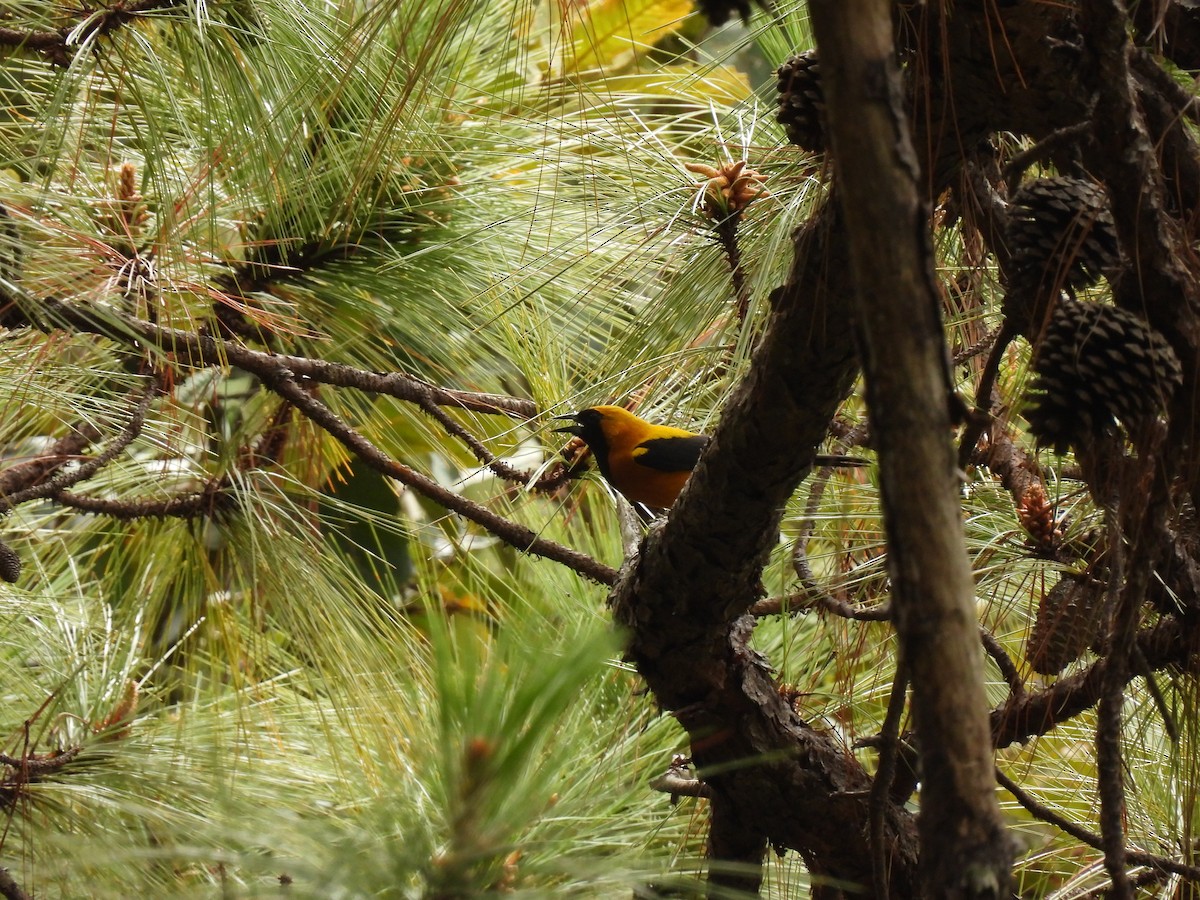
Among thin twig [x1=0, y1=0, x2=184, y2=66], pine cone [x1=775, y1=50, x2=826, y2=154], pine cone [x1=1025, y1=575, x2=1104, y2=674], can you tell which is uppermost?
thin twig [x1=0, y1=0, x2=184, y2=66]

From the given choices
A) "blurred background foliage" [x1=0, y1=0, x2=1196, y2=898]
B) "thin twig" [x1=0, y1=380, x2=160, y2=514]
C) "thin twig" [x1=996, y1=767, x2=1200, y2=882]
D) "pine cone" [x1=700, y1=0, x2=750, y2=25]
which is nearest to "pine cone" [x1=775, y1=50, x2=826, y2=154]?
"blurred background foliage" [x1=0, y1=0, x2=1196, y2=898]

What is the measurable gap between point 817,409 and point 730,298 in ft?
1.10

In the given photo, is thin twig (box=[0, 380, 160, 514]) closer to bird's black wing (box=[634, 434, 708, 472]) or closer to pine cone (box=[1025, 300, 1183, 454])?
bird's black wing (box=[634, 434, 708, 472])

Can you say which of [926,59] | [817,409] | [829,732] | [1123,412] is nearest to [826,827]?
[829,732]

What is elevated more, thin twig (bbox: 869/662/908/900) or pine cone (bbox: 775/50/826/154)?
pine cone (bbox: 775/50/826/154)

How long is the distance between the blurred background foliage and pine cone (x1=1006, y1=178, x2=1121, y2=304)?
0.20m

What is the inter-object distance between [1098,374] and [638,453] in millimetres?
1292

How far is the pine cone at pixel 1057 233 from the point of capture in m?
0.63

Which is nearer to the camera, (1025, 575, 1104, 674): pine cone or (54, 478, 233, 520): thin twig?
(1025, 575, 1104, 674): pine cone

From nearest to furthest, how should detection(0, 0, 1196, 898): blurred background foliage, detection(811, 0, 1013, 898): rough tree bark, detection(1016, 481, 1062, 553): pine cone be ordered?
detection(811, 0, 1013, 898): rough tree bark → detection(0, 0, 1196, 898): blurred background foliage → detection(1016, 481, 1062, 553): pine cone

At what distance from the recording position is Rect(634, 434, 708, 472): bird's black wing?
5.78 ft

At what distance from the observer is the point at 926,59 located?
62 centimetres

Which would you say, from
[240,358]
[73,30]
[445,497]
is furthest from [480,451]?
[73,30]

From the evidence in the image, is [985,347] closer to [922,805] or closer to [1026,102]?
[1026,102]
